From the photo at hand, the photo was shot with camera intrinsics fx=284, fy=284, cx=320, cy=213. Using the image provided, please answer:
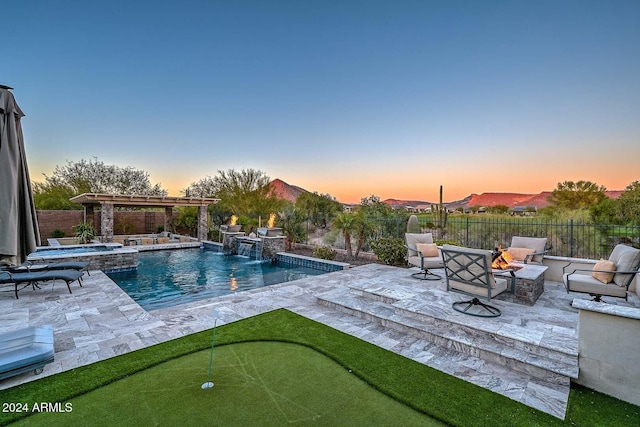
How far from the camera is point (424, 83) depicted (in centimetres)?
1044

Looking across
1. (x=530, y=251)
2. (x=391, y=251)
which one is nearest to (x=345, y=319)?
(x=530, y=251)

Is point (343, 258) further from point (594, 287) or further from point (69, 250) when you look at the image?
point (69, 250)

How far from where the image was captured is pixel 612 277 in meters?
4.59

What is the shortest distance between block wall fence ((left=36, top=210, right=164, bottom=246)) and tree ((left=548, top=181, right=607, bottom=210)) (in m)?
29.0

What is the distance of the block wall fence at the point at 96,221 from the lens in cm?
1705

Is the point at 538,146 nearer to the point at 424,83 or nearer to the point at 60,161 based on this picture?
the point at 424,83

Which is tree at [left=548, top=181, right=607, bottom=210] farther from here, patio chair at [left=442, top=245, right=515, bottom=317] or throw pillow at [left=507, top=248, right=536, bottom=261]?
patio chair at [left=442, top=245, right=515, bottom=317]

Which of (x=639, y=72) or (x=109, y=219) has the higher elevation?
(x=639, y=72)

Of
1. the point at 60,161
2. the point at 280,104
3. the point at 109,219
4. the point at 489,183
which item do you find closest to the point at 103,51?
the point at 280,104

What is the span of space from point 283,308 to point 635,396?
467cm

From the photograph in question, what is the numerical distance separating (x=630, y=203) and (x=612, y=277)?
11.9 metres

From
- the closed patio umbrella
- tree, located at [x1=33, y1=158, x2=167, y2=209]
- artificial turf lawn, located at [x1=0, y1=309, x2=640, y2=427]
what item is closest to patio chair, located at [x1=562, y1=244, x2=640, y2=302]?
artificial turf lawn, located at [x1=0, y1=309, x2=640, y2=427]

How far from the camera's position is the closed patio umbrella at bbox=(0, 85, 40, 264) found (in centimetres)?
242

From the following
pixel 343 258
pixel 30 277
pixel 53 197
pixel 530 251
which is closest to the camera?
pixel 30 277
